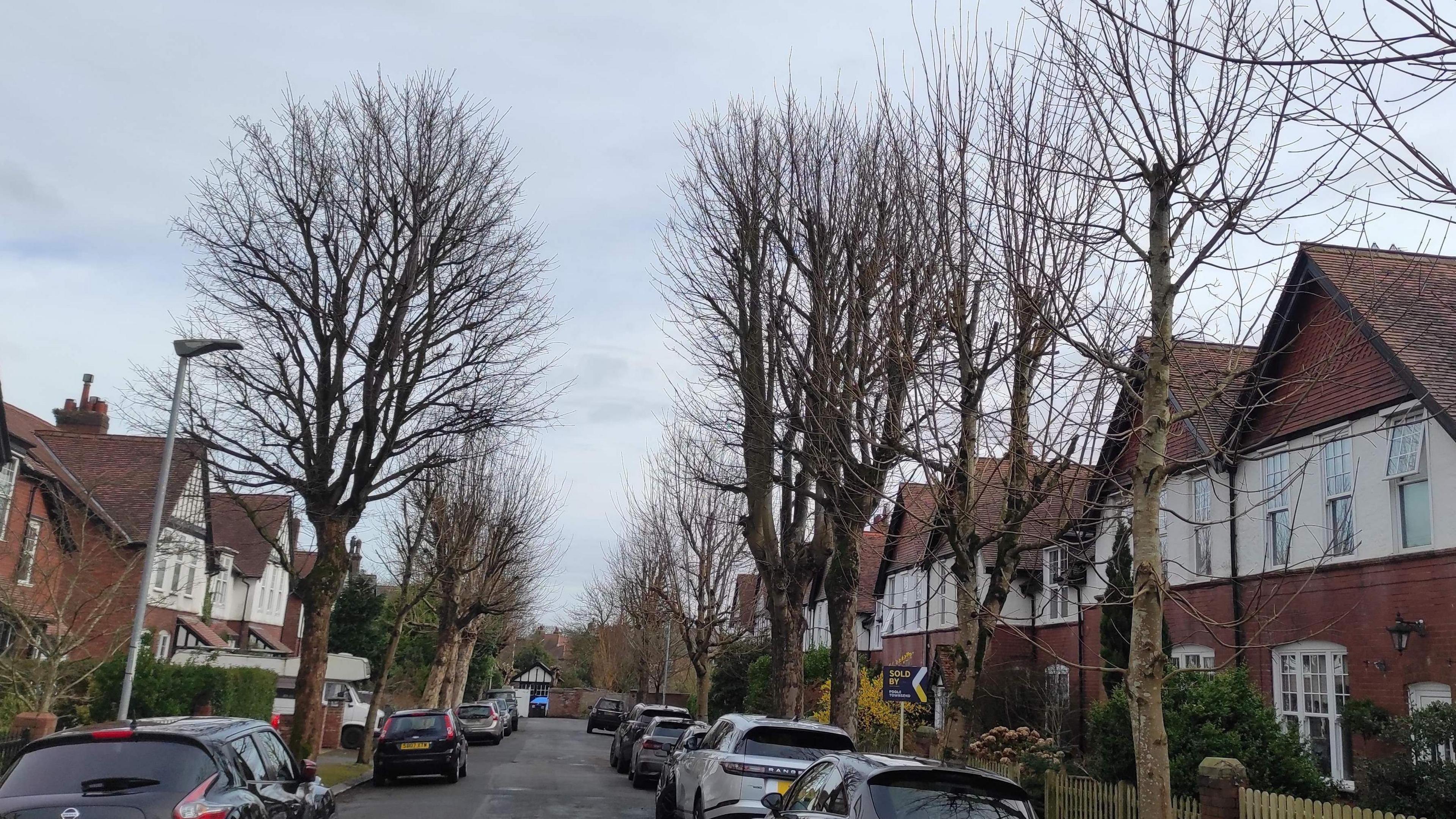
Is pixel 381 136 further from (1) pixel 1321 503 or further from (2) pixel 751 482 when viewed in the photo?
(1) pixel 1321 503

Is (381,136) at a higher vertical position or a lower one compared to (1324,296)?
higher

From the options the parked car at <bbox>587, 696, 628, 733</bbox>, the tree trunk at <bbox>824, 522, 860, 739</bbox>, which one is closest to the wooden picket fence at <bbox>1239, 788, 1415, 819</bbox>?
the tree trunk at <bbox>824, 522, 860, 739</bbox>

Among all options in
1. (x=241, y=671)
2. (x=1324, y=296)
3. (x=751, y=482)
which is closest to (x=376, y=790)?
(x=241, y=671)

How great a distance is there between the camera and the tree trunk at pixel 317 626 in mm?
20250

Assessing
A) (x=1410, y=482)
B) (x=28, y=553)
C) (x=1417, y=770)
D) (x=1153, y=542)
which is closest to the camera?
(x=1153, y=542)

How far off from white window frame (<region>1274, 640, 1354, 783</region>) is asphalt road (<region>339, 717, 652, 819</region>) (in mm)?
10707

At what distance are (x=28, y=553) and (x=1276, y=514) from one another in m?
24.1

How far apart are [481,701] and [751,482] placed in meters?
27.7

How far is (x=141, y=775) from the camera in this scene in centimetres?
781

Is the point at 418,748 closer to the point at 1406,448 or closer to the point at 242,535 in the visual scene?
the point at 1406,448

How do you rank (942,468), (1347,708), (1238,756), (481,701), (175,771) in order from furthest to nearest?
(481,701) → (1347,708) → (1238,756) → (942,468) → (175,771)

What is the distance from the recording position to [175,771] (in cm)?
791

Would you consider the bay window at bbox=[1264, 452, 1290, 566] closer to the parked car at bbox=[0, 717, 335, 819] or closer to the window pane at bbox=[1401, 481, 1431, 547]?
the window pane at bbox=[1401, 481, 1431, 547]

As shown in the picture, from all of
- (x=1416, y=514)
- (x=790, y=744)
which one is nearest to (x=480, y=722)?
(x=790, y=744)
